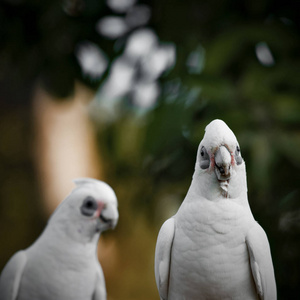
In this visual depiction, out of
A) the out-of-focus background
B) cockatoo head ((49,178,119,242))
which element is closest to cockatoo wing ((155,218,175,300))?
cockatoo head ((49,178,119,242))

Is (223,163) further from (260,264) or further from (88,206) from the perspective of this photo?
(88,206)

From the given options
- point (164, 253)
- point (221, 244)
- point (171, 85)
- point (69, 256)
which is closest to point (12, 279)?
point (69, 256)

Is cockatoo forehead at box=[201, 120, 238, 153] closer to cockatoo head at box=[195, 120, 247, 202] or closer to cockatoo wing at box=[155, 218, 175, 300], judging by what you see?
cockatoo head at box=[195, 120, 247, 202]

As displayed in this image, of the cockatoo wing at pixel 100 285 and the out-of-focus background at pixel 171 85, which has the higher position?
the out-of-focus background at pixel 171 85

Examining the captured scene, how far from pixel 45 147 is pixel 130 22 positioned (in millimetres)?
944

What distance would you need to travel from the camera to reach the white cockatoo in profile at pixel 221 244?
0.77 m

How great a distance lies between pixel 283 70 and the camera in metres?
1.21

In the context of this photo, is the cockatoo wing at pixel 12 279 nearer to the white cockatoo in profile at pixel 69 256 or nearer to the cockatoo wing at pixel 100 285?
the white cockatoo in profile at pixel 69 256

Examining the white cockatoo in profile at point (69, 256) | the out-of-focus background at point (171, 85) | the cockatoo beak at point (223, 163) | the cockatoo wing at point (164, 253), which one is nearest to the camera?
the cockatoo beak at point (223, 163)

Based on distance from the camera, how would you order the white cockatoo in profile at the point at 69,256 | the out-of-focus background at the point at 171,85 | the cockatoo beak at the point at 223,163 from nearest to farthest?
the cockatoo beak at the point at 223,163 → the white cockatoo in profile at the point at 69,256 → the out-of-focus background at the point at 171,85

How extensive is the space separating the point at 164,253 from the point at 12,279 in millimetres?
378

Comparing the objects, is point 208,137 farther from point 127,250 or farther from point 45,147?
point 45,147

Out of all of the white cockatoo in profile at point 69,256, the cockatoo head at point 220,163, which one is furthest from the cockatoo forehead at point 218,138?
the white cockatoo in profile at point 69,256

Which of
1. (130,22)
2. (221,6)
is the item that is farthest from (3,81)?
(221,6)
